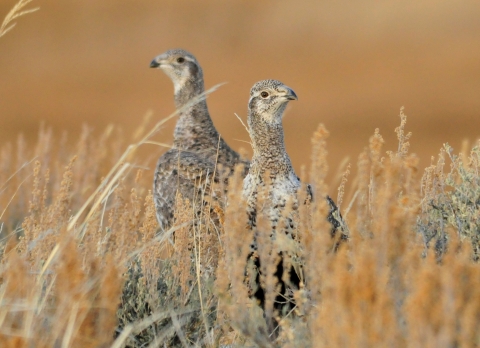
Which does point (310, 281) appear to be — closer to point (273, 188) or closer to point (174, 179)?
point (273, 188)

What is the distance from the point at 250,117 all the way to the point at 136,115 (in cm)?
1579

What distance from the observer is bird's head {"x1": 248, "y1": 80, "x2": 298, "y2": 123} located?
3992 mm

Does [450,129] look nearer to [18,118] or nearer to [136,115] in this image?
[136,115]

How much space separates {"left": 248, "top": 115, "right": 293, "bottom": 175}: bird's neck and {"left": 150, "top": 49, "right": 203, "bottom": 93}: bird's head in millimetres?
2681

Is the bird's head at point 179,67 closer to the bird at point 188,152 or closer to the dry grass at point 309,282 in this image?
the bird at point 188,152

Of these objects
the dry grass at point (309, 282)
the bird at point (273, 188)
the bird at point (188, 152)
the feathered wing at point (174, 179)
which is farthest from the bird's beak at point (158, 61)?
the dry grass at point (309, 282)

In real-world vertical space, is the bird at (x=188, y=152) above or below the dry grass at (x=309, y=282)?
above

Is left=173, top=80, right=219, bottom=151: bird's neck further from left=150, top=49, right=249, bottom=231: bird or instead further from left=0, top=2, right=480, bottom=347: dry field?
left=0, top=2, right=480, bottom=347: dry field

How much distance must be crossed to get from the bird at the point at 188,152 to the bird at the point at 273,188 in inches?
28.9

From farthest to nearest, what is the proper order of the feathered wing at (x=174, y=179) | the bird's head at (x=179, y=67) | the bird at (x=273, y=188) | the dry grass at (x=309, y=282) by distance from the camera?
the bird's head at (x=179, y=67) < the feathered wing at (x=174, y=179) < the bird at (x=273, y=188) < the dry grass at (x=309, y=282)

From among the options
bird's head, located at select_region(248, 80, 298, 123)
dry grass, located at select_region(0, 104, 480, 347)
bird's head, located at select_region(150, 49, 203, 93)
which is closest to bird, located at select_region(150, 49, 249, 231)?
bird's head, located at select_region(150, 49, 203, 93)

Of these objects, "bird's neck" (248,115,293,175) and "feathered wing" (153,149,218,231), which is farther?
"feathered wing" (153,149,218,231)

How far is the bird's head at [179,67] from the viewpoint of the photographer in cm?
661

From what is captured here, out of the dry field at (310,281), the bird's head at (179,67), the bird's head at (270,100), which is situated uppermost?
the bird's head at (179,67)
